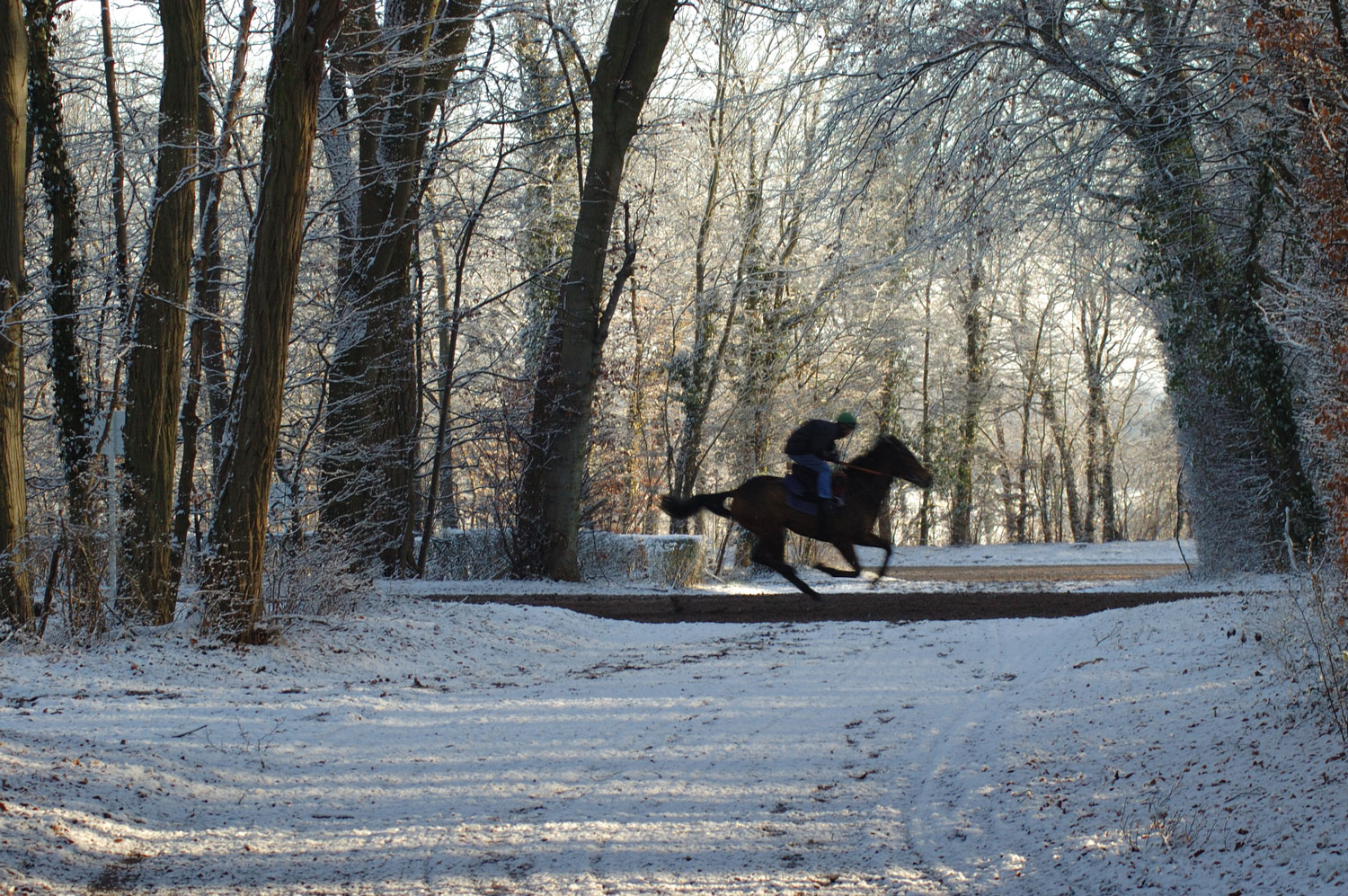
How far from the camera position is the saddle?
29.1ft

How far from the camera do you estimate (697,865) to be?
205 inches

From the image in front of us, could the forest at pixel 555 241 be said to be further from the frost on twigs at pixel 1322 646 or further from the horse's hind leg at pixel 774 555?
the horse's hind leg at pixel 774 555

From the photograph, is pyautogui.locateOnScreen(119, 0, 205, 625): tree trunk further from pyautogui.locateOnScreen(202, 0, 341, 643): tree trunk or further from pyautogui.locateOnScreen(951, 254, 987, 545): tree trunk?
pyautogui.locateOnScreen(951, 254, 987, 545): tree trunk

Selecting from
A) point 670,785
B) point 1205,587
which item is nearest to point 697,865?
point 670,785

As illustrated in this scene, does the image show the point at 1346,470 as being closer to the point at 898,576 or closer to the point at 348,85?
the point at 348,85

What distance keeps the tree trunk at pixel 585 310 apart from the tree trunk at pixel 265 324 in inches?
311

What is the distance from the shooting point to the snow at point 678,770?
16.5 feet

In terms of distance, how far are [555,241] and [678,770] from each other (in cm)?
1974

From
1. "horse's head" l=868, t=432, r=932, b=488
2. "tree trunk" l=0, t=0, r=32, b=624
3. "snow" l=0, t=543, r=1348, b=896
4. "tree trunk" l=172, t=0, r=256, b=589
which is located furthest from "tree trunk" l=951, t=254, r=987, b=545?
"tree trunk" l=0, t=0, r=32, b=624

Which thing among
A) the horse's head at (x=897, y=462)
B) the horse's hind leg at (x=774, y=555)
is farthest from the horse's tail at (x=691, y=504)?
the horse's head at (x=897, y=462)

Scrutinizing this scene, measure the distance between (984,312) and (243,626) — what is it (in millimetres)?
29530

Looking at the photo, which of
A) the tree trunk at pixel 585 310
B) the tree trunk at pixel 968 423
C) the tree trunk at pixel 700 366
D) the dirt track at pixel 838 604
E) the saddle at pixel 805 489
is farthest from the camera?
the tree trunk at pixel 968 423

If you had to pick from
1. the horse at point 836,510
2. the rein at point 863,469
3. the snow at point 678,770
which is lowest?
the snow at point 678,770

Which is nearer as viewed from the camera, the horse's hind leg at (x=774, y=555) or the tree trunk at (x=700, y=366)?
the horse's hind leg at (x=774, y=555)
